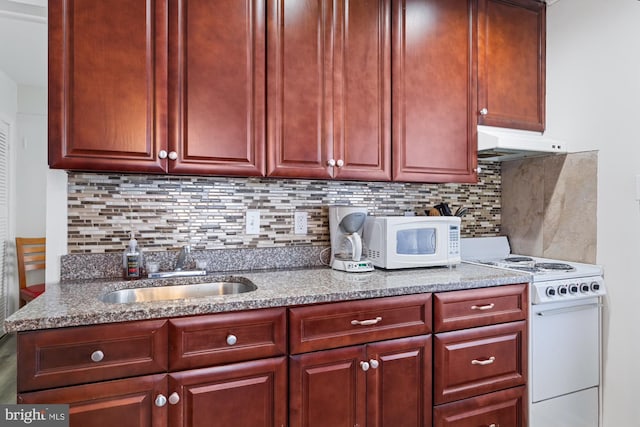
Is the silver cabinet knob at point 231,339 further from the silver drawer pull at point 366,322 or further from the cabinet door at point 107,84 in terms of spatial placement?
the cabinet door at point 107,84

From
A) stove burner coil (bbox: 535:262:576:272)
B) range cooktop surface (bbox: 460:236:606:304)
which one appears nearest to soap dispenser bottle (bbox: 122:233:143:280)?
range cooktop surface (bbox: 460:236:606:304)

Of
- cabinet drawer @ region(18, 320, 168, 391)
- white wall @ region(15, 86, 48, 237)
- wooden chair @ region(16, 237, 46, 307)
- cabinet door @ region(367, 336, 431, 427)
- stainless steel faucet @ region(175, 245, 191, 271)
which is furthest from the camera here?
white wall @ region(15, 86, 48, 237)

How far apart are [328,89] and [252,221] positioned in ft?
2.55

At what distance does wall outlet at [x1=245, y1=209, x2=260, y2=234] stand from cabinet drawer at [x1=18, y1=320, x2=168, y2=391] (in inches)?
31.6

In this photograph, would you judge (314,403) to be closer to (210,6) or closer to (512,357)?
(512,357)

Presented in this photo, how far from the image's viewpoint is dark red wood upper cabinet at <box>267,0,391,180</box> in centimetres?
175

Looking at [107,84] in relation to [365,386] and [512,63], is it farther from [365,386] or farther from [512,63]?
[512,63]

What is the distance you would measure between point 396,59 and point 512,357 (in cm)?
160

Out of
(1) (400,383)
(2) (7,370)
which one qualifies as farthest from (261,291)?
(2) (7,370)

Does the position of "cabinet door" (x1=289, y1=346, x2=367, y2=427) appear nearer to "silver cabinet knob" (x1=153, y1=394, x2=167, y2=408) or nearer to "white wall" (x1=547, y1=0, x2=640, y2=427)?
"silver cabinet knob" (x1=153, y1=394, x2=167, y2=408)

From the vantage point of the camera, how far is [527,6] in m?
2.34

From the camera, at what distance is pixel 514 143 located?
6.85 ft

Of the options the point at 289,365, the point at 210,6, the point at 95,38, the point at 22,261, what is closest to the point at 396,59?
the point at 210,6

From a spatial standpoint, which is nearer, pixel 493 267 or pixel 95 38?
pixel 95 38
